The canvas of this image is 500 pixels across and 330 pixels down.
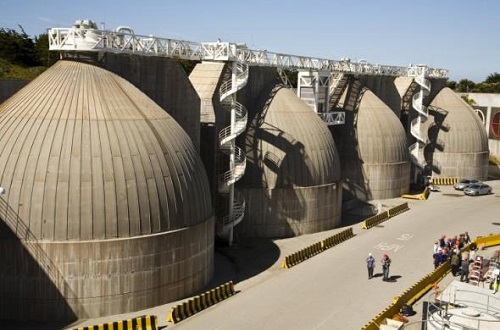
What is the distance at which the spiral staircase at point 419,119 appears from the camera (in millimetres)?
63938

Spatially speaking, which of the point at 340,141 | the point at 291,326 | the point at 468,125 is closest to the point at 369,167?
the point at 340,141

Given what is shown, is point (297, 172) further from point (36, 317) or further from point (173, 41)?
point (36, 317)

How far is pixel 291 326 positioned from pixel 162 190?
8722 millimetres

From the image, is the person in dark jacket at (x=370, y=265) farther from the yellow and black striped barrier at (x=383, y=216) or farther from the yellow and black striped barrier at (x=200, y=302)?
the yellow and black striped barrier at (x=383, y=216)

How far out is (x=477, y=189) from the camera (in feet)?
203

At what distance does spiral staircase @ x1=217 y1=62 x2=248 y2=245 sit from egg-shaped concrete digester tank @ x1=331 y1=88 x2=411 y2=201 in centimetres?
1901

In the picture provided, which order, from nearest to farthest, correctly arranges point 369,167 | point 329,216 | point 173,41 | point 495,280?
point 495,280 < point 173,41 < point 329,216 < point 369,167

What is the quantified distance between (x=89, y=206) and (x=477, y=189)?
154 ft

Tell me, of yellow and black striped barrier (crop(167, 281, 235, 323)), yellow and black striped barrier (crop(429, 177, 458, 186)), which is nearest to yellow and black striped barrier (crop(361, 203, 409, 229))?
yellow and black striped barrier (crop(429, 177, 458, 186))

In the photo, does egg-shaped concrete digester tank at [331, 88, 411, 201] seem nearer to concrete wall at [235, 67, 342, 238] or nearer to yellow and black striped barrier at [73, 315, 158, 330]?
concrete wall at [235, 67, 342, 238]

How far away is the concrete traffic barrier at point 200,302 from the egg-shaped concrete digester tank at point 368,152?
27.8 metres

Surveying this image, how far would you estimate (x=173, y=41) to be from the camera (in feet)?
120

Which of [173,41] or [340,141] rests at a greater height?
[173,41]

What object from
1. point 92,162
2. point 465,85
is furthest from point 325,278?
point 465,85
